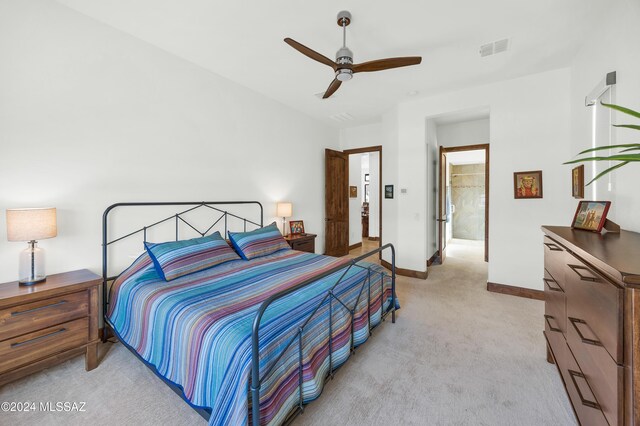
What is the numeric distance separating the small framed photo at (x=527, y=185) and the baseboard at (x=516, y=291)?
129cm

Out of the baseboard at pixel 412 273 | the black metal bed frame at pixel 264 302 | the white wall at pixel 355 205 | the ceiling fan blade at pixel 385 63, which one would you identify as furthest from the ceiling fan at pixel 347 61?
the white wall at pixel 355 205

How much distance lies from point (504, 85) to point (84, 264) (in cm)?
554

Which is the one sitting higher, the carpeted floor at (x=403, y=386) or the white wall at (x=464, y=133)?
the white wall at (x=464, y=133)

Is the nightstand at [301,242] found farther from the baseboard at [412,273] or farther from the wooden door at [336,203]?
the baseboard at [412,273]

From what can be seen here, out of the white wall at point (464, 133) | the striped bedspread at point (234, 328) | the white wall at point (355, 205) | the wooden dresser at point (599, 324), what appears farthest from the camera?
Result: the white wall at point (355, 205)

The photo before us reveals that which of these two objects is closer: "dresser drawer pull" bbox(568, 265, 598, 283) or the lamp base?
"dresser drawer pull" bbox(568, 265, 598, 283)

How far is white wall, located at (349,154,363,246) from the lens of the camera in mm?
7336

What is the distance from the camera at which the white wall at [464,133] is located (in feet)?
16.9

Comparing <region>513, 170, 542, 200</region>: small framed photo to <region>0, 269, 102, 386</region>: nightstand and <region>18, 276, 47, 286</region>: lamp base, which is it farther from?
<region>18, 276, 47, 286</region>: lamp base

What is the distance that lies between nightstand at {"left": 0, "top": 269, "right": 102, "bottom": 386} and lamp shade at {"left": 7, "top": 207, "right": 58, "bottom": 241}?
38 cm

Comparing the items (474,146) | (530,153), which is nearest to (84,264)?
(530,153)

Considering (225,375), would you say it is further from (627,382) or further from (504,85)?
(504,85)

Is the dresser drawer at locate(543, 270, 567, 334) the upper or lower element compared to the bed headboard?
lower

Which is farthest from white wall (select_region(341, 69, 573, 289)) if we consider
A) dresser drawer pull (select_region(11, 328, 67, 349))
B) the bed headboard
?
dresser drawer pull (select_region(11, 328, 67, 349))
